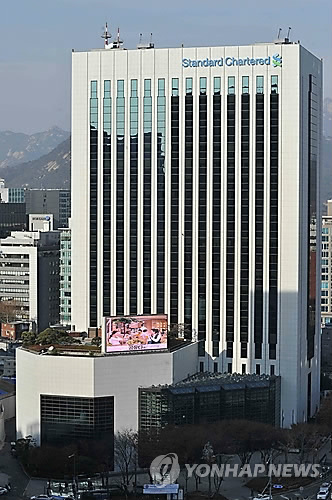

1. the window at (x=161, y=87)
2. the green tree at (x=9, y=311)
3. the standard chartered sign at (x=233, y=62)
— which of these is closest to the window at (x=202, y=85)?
the standard chartered sign at (x=233, y=62)

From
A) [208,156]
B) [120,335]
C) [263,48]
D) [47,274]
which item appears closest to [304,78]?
[263,48]

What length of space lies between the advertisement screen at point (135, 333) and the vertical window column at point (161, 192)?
980 cm

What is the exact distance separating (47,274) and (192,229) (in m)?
47.7

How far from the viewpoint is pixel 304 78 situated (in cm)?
8456

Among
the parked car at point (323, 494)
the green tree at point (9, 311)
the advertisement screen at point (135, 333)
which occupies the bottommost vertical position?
the parked car at point (323, 494)

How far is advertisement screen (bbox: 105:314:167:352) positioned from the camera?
75.1 meters

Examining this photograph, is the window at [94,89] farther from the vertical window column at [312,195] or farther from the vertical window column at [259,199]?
the vertical window column at [312,195]

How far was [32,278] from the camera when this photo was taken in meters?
129

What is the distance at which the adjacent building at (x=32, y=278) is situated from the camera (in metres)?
129

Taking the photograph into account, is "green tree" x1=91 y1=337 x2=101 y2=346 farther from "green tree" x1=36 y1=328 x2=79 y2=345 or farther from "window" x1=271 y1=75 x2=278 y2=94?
"window" x1=271 y1=75 x2=278 y2=94

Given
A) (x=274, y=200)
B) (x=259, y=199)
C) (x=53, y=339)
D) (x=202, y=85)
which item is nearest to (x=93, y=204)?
(x=202, y=85)

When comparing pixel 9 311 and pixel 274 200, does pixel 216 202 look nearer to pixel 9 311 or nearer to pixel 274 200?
pixel 274 200

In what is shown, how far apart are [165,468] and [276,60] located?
1251 inches

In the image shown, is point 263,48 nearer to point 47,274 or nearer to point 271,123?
point 271,123
